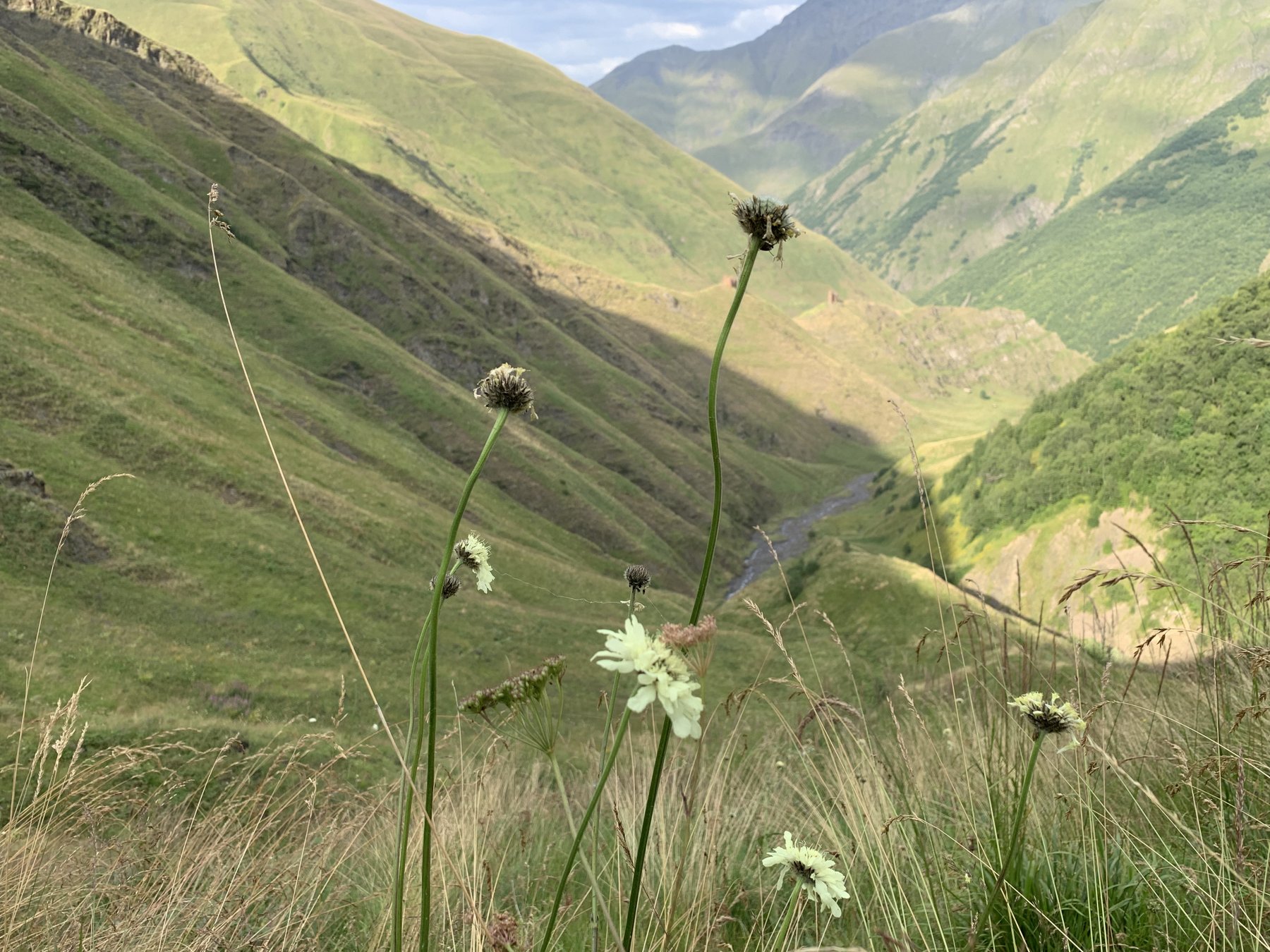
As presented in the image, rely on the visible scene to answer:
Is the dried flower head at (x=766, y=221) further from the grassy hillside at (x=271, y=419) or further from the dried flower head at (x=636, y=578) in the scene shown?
the dried flower head at (x=636, y=578)

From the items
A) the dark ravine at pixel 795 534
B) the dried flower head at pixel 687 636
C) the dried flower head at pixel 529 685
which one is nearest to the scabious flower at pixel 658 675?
the dried flower head at pixel 687 636

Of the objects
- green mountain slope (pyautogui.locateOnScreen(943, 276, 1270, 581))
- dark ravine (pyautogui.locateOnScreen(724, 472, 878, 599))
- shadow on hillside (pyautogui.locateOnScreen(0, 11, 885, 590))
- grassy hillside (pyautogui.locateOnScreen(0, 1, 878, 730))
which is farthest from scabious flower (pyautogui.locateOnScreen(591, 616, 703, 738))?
dark ravine (pyautogui.locateOnScreen(724, 472, 878, 599))

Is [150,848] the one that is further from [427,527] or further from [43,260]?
[43,260]

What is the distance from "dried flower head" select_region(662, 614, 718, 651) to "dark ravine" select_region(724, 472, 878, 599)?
201 ft

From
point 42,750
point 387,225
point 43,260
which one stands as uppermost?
point 387,225

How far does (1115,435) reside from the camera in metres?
47.6

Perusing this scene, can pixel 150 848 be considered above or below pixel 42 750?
below

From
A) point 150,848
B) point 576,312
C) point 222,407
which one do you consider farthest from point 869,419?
point 150,848

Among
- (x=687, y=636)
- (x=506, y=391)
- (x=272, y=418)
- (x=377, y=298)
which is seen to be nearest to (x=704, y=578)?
(x=687, y=636)

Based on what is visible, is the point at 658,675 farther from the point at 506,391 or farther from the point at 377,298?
the point at 377,298

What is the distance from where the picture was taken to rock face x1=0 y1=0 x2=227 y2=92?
90.0 metres

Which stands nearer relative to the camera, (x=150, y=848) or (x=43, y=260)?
(x=150, y=848)

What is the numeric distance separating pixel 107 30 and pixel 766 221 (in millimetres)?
127223

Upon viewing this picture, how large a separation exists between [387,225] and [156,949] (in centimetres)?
10022
